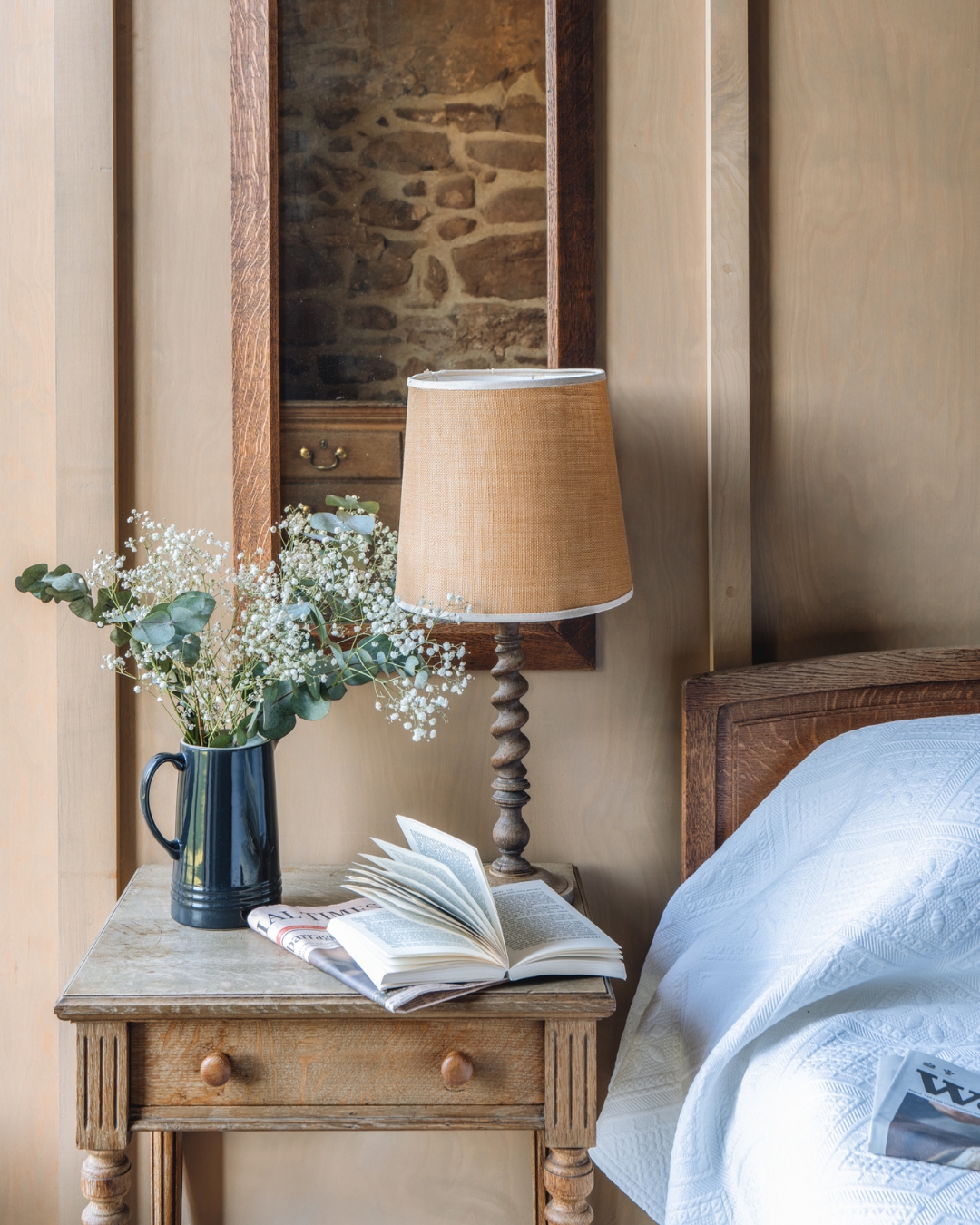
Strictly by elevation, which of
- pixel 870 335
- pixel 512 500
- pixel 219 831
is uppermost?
pixel 870 335

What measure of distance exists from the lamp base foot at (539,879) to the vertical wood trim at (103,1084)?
46 cm

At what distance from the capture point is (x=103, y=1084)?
3.58ft

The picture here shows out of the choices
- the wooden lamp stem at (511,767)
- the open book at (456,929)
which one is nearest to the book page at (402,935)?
the open book at (456,929)

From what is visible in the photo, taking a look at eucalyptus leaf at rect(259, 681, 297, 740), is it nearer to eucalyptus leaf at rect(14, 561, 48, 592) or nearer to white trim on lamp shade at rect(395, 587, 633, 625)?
white trim on lamp shade at rect(395, 587, 633, 625)

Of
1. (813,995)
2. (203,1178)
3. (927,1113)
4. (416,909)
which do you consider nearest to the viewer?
(927,1113)

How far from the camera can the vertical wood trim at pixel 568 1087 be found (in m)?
1.10

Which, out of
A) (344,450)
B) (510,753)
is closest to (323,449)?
(344,450)

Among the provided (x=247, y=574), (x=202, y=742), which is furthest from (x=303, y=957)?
(x=247, y=574)

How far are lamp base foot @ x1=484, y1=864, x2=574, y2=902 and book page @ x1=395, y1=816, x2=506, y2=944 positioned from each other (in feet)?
0.43

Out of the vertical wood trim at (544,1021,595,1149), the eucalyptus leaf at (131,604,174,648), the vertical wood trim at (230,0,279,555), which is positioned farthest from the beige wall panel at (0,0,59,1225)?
the vertical wood trim at (544,1021,595,1149)

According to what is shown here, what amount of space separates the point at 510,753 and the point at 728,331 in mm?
643

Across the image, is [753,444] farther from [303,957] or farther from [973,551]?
[303,957]

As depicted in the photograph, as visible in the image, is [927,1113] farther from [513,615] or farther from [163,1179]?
[163,1179]

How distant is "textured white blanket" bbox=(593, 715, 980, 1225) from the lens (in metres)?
0.89
